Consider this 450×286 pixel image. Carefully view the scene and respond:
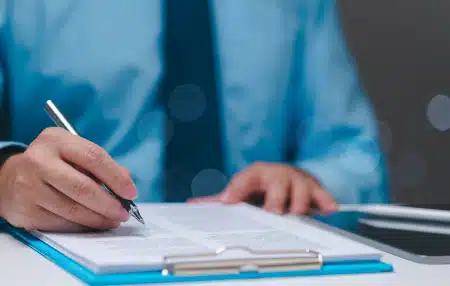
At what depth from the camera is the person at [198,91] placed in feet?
3.37

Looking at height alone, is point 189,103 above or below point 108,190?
above

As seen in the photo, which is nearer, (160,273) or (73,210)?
(160,273)

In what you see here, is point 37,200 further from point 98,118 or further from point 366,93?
point 366,93

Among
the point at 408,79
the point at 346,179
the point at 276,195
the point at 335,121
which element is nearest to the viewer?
the point at 276,195

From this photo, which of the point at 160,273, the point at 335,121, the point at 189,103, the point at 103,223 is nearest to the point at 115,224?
the point at 103,223

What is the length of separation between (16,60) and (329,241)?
2.21 feet

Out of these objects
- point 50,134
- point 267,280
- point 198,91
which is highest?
point 198,91

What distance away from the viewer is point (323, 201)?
0.85 m

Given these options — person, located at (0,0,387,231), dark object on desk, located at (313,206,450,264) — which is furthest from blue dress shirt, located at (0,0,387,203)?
dark object on desk, located at (313,206,450,264)

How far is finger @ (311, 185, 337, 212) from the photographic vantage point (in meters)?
0.85

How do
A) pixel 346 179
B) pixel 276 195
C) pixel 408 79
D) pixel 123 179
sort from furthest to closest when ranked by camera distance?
1. pixel 408 79
2. pixel 346 179
3. pixel 276 195
4. pixel 123 179

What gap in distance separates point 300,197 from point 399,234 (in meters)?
0.18

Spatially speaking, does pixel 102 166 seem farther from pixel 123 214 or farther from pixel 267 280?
pixel 267 280

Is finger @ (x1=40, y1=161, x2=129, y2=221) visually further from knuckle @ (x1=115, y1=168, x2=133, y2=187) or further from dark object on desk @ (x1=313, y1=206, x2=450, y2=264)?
dark object on desk @ (x1=313, y1=206, x2=450, y2=264)
